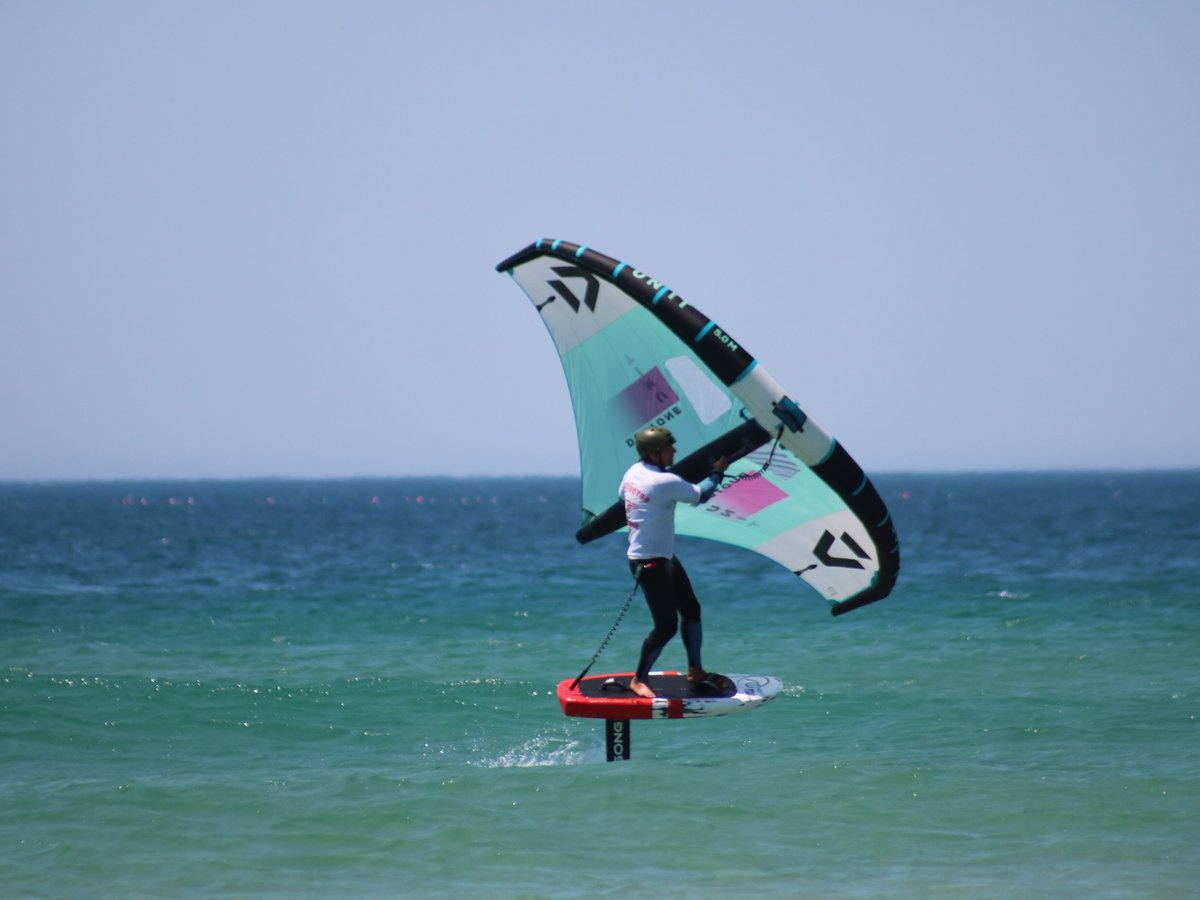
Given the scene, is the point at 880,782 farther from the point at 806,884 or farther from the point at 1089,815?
the point at 806,884

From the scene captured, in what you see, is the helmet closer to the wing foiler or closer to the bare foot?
the wing foiler

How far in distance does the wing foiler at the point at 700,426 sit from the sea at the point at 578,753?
9.09ft

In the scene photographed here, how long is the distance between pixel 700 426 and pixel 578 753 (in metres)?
6.79

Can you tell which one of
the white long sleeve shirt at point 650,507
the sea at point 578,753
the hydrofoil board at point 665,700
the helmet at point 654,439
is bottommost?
the sea at point 578,753

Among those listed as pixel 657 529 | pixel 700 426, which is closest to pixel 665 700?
pixel 657 529

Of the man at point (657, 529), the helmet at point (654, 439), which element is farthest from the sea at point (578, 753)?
the helmet at point (654, 439)

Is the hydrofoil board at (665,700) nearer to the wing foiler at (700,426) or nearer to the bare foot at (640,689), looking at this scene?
the bare foot at (640,689)

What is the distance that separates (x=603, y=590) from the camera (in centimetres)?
3425

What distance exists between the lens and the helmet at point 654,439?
8250 mm

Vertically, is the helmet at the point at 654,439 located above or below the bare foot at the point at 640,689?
above

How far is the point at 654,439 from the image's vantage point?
8258 millimetres

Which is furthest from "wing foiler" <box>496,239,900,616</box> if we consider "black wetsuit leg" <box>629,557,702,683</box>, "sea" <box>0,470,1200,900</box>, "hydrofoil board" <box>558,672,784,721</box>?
"sea" <box>0,470,1200,900</box>

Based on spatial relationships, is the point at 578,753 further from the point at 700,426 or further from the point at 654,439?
the point at 654,439

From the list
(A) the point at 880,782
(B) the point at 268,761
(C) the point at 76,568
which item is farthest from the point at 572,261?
(C) the point at 76,568
